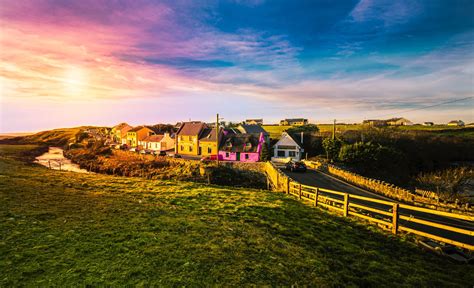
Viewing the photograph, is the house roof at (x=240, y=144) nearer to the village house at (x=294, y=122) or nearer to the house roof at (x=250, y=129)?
the house roof at (x=250, y=129)

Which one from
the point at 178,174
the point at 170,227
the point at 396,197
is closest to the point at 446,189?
the point at 396,197

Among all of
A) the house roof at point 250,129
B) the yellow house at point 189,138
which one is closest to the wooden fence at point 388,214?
the yellow house at point 189,138

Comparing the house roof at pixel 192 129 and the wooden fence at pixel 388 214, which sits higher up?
the house roof at pixel 192 129

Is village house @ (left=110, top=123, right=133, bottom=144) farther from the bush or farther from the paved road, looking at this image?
the paved road

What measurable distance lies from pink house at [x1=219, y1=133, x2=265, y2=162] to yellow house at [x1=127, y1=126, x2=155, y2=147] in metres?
41.4

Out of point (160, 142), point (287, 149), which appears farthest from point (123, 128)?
point (287, 149)

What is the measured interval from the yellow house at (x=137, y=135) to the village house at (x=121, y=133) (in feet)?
21.8

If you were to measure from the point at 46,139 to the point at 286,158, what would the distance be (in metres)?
120

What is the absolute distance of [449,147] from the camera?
179ft

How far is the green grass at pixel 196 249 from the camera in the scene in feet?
19.2

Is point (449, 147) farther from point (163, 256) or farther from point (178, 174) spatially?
point (163, 256)

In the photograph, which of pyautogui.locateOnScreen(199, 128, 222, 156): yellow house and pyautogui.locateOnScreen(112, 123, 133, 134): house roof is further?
pyautogui.locateOnScreen(112, 123, 133, 134): house roof

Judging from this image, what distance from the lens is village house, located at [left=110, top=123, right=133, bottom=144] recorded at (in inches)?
3657

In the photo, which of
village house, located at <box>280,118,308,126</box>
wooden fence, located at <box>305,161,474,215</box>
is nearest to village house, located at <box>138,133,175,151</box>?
wooden fence, located at <box>305,161,474,215</box>
